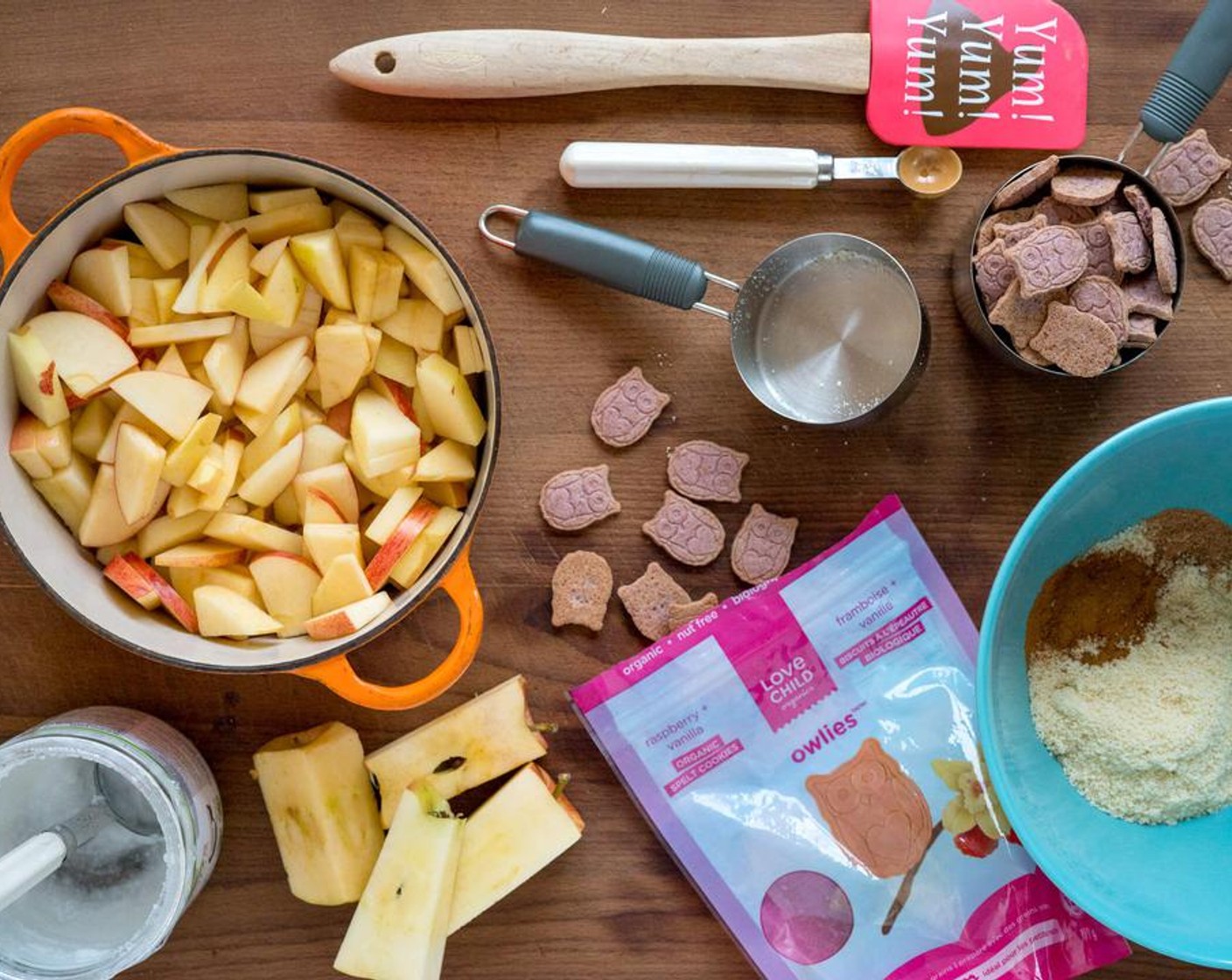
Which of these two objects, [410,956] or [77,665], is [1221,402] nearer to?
[410,956]

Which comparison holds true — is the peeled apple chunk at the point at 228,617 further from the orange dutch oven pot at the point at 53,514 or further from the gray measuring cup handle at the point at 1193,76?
the gray measuring cup handle at the point at 1193,76

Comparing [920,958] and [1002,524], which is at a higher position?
[1002,524]

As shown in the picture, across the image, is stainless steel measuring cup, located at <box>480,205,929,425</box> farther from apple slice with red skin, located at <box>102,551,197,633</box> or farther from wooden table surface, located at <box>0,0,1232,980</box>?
apple slice with red skin, located at <box>102,551,197,633</box>

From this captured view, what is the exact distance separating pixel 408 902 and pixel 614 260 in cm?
68

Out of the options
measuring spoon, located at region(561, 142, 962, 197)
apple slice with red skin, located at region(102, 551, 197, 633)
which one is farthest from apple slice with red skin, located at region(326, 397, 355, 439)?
measuring spoon, located at region(561, 142, 962, 197)

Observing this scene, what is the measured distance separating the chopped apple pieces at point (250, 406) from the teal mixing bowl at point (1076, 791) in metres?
0.54

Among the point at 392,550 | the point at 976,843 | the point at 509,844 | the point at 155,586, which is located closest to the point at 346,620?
the point at 392,550

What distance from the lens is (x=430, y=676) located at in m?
1.02

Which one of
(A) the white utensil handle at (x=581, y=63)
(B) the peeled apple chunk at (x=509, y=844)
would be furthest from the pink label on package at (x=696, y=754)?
(A) the white utensil handle at (x=581, y=63)

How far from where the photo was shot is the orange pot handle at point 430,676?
1.00 meters

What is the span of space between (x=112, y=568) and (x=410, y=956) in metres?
0.48

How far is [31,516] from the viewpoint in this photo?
102cm

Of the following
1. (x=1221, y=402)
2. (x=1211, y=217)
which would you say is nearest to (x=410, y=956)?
(x=1221, y=402)

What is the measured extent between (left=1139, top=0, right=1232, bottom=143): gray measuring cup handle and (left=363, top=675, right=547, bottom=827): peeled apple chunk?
33.3 inches
